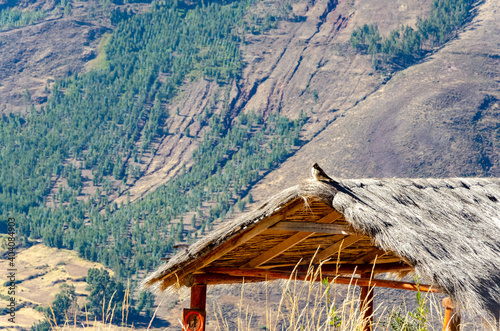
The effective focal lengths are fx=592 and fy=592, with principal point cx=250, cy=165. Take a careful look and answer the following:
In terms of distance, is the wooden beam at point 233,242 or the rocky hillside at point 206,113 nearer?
the wooden beam at point 233,242

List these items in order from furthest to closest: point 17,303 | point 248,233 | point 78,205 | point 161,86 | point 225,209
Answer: point 161,86, point 78,205, point 225,209, point 17,303, point 248,233

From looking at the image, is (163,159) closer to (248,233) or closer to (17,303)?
(17,303)

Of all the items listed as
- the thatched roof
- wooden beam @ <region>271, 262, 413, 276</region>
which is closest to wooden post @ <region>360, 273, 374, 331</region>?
wooden beam @ <region>271, 262, 413, 276</region>

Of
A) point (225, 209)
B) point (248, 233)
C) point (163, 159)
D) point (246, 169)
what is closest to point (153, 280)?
point (248, 233)

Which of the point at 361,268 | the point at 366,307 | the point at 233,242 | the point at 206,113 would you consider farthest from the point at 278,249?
the point at 206,113

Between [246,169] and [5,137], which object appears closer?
[246,169]

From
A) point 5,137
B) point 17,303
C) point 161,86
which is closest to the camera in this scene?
point 17,303

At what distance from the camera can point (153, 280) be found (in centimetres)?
477

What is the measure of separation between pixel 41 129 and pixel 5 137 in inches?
117

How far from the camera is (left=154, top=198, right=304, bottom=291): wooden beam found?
428cm

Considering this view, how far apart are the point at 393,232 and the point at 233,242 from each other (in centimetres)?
128

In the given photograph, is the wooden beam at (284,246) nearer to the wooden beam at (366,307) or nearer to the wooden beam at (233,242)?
the wooden beam at (233,242)

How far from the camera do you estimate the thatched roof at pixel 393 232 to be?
366 centimetres

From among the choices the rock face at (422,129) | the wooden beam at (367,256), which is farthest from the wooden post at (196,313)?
the rock face at (422,129)
